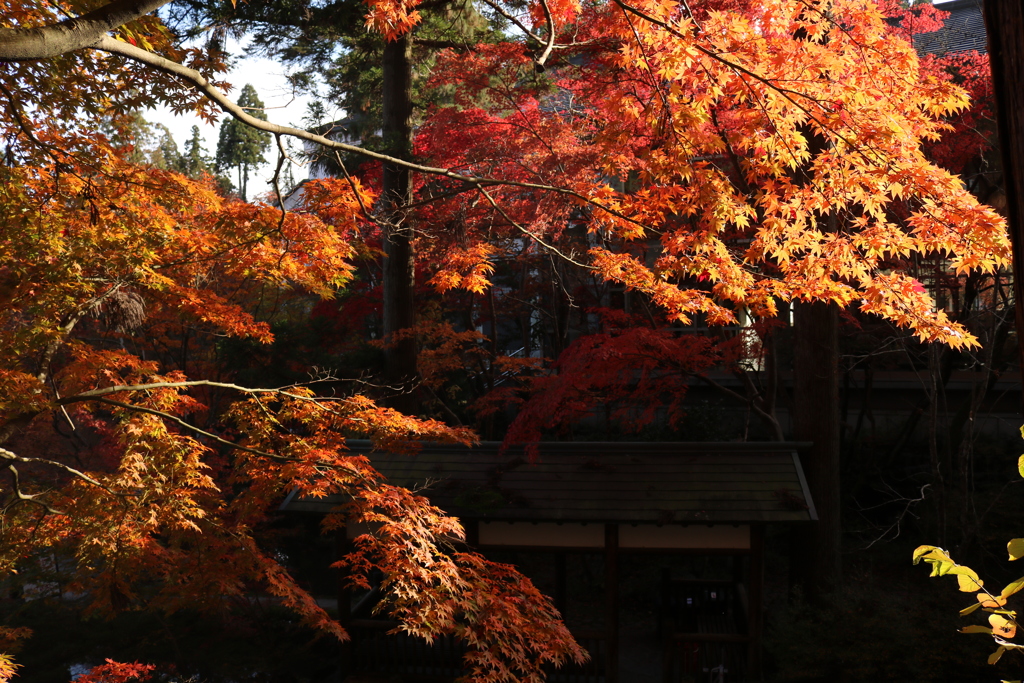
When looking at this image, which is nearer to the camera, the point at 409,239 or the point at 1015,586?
the point at 1015,586

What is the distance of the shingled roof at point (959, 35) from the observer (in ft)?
50.7

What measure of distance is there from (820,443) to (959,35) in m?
12.0

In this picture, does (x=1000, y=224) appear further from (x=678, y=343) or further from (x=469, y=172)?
(x=469, y=172)

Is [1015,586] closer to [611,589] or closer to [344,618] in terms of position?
[611,589]

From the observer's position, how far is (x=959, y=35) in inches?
637

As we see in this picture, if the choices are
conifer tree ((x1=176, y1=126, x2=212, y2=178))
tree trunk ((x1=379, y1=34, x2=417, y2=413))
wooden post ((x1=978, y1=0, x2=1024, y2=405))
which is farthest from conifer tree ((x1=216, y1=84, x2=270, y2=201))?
wooden post ((x1=978, y1=0, x2=1024, y2=405))

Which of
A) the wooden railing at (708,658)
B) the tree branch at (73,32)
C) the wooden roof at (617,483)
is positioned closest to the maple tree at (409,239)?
the tree branch at (73,32)

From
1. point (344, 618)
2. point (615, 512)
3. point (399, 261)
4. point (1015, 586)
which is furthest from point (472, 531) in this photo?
point (1015, 586)

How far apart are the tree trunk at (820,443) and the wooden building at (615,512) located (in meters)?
1.00

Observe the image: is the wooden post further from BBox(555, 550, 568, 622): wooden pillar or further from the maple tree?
BBox(555, 550, 568, 622): wooden pillar

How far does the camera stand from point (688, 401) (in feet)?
52.0

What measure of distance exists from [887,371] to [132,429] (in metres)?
13.7

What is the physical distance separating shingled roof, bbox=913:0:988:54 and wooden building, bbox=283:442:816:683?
35.9ft

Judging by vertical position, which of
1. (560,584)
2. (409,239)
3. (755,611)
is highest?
(409,239)
